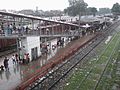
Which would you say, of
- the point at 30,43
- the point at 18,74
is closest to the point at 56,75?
the point at 18,74

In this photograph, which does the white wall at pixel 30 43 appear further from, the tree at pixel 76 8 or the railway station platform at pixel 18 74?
the tree at pixel 76 8

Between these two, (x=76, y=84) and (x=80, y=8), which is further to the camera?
(x=80, y=8)

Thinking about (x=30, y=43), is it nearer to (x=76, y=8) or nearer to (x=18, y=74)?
(x=18, y=74)

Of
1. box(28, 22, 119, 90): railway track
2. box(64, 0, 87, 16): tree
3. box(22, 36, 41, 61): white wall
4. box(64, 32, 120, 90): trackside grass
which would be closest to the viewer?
box(64, 32, 120, 90): trackside grass

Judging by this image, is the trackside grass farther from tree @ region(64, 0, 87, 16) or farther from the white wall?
tree @ region(64, 0, 87, 16)

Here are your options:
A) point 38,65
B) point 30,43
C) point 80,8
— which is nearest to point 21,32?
point 30,43

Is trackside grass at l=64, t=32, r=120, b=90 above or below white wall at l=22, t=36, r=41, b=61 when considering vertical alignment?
below

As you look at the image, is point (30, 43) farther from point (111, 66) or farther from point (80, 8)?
point (80, 8)

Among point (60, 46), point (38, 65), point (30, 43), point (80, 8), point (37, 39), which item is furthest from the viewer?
point (80, 8)

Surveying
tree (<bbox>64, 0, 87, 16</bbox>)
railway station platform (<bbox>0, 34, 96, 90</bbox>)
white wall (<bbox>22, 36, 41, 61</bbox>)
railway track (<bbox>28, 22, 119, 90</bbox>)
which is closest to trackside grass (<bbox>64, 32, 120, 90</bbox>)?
railway track (<bbox>28, 22, 119, 90</bbox>)

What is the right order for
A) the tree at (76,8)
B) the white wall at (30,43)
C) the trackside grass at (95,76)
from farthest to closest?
the tree at (76,8) → the white wall at (30,43) → the trackside grass at (95,76)

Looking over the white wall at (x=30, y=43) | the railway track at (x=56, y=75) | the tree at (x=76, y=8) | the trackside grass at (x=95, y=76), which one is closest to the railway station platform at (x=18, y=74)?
the railway track at (x=56, y=75)

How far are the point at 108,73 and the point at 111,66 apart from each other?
2513 millimetres

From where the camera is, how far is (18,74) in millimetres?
19141
